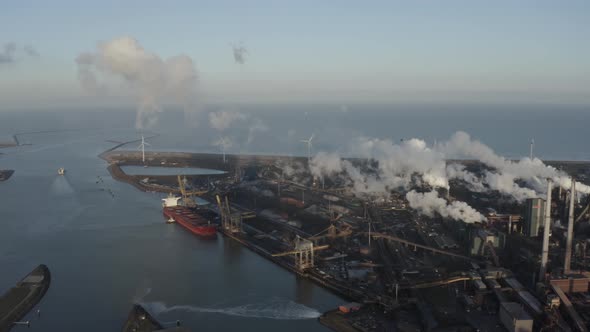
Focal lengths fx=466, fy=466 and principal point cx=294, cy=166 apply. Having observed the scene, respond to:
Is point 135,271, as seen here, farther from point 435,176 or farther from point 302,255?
point 435,176

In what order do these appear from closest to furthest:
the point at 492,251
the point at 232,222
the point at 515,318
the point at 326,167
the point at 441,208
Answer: the point at 515,318, the point at 492,251, the point at 441,208, the point at 232,222, the point at 326,167

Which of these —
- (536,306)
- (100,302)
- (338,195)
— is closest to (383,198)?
(338,195)

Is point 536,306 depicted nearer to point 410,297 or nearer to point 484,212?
point 410,297

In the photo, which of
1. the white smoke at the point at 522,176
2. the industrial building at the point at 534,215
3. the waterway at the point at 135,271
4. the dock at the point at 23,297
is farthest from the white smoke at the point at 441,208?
the dock at the point at 23,297

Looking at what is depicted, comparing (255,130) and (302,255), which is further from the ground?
(255,130)

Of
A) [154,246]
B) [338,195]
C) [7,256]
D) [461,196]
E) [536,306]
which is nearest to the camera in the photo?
[536,306]

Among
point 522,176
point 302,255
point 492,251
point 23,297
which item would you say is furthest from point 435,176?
point 23,297
